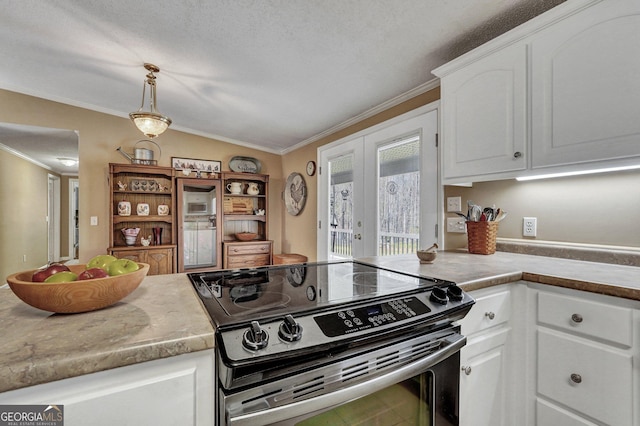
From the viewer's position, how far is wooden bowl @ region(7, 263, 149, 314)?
65 centimetres

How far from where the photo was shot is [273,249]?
460cm

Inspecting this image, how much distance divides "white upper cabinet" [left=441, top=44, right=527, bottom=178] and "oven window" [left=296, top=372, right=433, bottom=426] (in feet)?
3.91

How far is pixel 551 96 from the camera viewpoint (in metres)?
1.34

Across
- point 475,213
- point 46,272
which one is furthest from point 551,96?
point 46,272

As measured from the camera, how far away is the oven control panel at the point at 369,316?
2.53 feet

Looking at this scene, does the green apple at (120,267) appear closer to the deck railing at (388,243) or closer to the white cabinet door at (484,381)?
the white cabinet door at (484,381)

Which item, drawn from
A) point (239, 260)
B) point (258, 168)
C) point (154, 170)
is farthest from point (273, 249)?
point (154, 170)

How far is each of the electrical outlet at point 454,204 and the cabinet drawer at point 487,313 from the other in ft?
2.89

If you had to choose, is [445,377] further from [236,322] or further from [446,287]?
[236,322]

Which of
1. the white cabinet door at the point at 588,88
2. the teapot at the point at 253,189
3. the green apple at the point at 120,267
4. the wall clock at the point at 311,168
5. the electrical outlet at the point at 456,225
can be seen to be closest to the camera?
the green apple at the point at 120,267

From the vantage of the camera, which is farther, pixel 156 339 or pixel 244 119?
pixel 244 119

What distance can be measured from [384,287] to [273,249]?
145 inches

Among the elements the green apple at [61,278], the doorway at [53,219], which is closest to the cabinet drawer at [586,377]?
the green apple at [61,278]

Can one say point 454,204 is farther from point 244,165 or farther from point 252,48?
point 244,165
